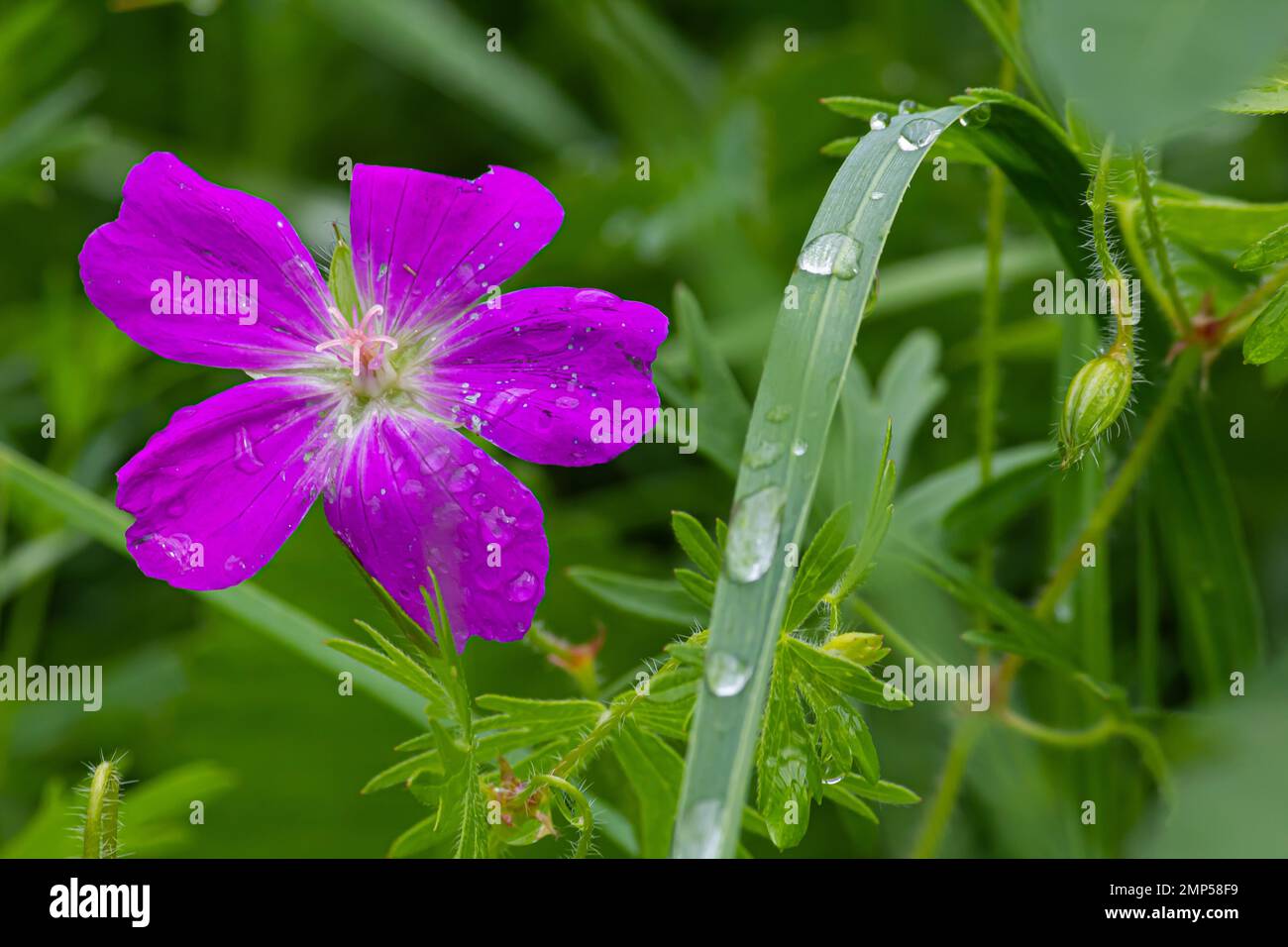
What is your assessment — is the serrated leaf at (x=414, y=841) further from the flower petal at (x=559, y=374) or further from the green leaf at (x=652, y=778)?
the flower petal at (x=559, y=374)

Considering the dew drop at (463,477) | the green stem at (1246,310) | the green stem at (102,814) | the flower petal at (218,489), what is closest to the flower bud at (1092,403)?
the green stem at (1246,310)

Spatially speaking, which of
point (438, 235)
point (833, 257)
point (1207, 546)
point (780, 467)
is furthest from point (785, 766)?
point (1207, 546)

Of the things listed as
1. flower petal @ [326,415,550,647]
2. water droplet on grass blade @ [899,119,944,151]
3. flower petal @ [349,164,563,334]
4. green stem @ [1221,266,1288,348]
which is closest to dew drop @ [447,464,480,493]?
flower petal @ [326,415,550,647]

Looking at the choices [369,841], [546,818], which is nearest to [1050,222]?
[546,818]

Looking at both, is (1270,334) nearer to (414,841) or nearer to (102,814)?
(414,841)
